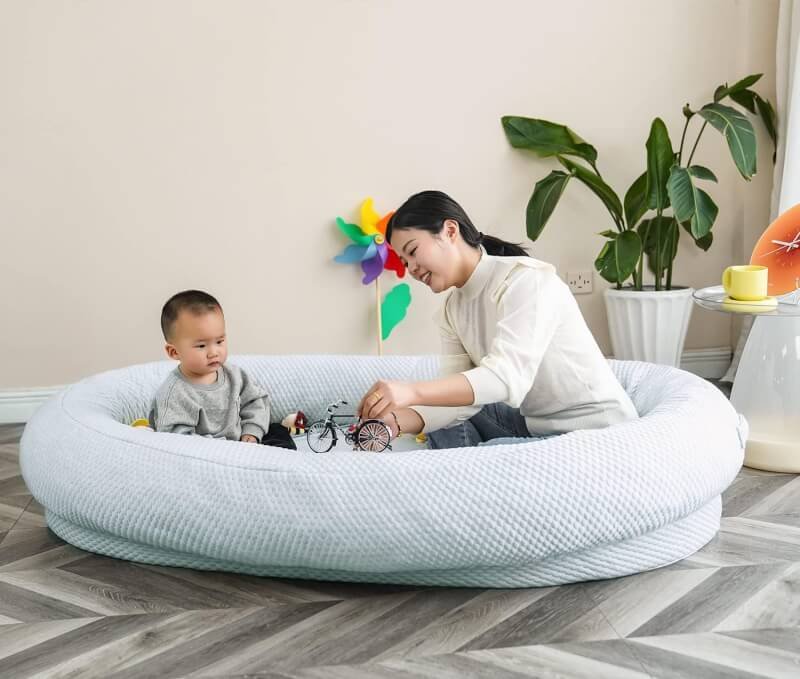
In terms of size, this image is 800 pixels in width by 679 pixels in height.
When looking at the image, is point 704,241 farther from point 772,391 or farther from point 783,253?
point 772,391

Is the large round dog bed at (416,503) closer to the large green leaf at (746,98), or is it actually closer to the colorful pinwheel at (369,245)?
the colorful pinwheel at (369,245)

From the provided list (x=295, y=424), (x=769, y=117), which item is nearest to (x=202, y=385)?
(x=295, y=424)

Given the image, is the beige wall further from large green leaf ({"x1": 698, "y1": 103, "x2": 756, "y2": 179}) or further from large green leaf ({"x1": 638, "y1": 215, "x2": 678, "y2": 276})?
large green leaf ({"x1": 698, "y1": 103, "x2": 756, "y2": 179})

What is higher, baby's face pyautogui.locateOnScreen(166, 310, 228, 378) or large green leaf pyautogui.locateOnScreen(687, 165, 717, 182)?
large green leaf pyautogui.locateOnScreen(687, 165, 717, 182)

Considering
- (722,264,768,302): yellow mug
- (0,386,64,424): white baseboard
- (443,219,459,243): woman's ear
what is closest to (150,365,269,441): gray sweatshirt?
(443,219,459,243): woman's ear

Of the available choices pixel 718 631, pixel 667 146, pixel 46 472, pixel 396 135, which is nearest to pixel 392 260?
pixel 396 135

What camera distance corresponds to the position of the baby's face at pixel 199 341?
2.22 m

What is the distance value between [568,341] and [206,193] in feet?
5.49

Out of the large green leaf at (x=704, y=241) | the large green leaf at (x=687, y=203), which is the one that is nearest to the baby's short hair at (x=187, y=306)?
the large green leaf at (x=687, y=203)

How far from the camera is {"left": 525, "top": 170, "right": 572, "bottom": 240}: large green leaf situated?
11.0ft

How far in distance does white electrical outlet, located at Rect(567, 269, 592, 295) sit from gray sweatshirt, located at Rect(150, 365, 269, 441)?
155 cm

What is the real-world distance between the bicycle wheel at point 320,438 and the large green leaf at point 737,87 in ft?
6.28

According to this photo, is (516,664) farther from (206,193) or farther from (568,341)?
(206,193)

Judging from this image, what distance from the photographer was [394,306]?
3.44 meters
